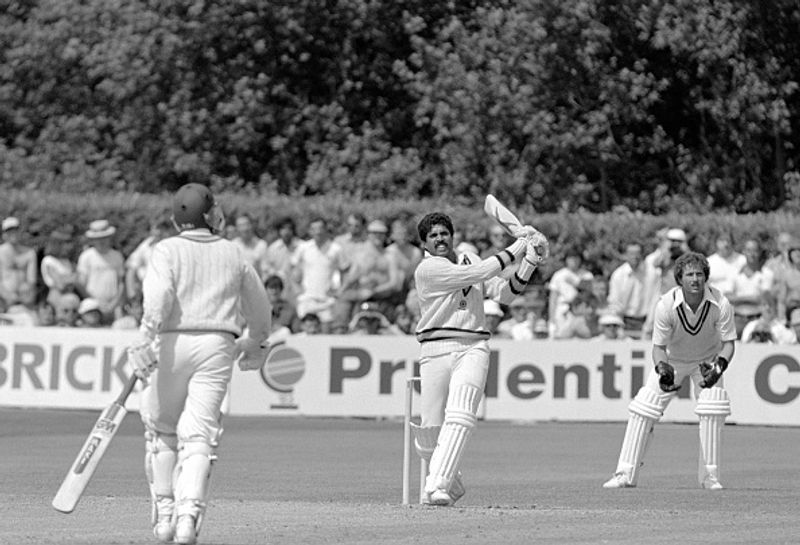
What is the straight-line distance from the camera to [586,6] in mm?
30875

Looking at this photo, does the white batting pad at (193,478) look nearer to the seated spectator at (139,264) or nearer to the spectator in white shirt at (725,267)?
the spectator in white shirt at (725,267)

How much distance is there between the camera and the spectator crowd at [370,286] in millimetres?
24094

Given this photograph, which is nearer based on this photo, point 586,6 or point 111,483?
point 111,483

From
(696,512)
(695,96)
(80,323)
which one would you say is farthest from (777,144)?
(696,512)

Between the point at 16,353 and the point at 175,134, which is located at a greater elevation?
the point at 175,134

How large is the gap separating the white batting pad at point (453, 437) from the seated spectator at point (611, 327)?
435 inches

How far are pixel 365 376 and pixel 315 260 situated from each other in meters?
2.66

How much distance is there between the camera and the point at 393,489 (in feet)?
47.4

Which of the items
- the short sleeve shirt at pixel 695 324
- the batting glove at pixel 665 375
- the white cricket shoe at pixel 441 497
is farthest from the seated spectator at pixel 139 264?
the white cricket shoe at pixel 441 497

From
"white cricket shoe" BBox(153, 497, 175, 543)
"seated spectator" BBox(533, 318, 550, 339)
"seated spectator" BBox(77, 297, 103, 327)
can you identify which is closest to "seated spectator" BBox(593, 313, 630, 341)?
"seated spectator" BBox(533, 318, 550, 339)

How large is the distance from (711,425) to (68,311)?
38.7ft

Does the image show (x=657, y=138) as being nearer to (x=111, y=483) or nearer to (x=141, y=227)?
(x=141, y=227)

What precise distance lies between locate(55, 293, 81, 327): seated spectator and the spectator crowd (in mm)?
19

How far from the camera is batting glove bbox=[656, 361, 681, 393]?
47.1ft
